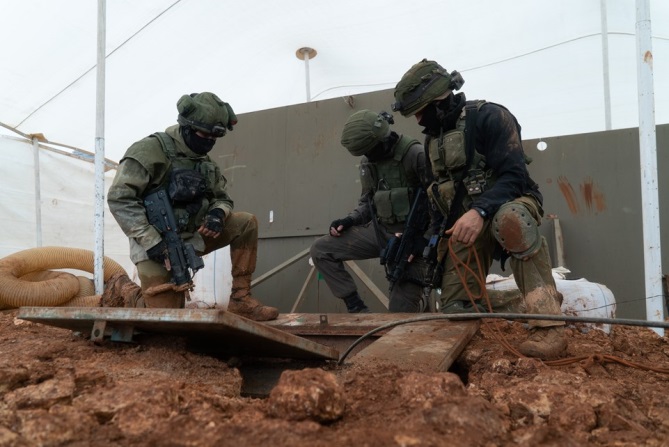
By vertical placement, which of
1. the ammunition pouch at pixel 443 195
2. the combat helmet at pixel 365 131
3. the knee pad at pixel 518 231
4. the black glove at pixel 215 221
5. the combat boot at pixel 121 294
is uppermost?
the combat helmet at pixel 365 131

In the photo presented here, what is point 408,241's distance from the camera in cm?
315

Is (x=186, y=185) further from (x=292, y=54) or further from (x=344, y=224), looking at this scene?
(x=292, y=54)

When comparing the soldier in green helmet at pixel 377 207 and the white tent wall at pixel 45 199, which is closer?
the soldier in green helmet at pixel 377 207

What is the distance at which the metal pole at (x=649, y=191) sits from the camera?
2.26m

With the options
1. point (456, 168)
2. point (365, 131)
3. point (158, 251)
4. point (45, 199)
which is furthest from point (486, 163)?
point (45, 199)

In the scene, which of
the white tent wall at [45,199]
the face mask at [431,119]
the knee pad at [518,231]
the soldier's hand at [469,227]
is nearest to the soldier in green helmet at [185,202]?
the face mask at [431,119]

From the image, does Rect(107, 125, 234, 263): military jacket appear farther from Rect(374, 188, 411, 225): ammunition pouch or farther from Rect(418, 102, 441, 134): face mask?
Rect(418, 102, 441, 134): face mask

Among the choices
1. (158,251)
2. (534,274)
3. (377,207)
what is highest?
(377,207)

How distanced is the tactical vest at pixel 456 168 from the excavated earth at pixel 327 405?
0.91 metres

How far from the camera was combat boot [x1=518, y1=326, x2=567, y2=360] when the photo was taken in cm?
187

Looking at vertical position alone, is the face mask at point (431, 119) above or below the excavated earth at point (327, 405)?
above

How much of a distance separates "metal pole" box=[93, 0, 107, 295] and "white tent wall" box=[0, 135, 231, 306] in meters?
1.93

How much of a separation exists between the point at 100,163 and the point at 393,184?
183 cm

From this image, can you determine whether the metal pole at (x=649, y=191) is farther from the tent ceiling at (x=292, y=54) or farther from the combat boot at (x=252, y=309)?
the tent ceiling at (x=292, y=54)
